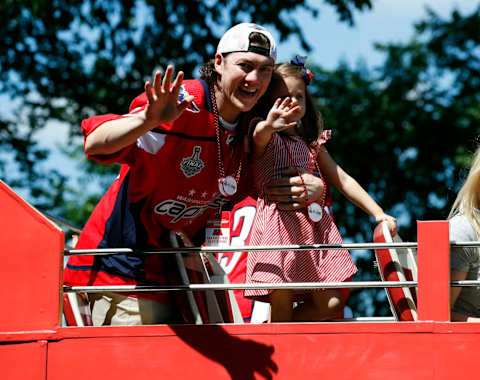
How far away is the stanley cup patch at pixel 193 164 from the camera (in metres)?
3.04

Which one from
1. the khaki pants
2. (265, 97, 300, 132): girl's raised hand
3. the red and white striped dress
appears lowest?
the khaki pants

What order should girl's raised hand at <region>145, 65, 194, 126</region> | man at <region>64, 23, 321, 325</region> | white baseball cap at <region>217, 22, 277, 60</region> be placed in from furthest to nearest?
white baseball cap at <region>217, 22, 277, 60</region>
man at <region>64, 23, 321, 325</region>
girl's raised hand at <region>145, 65, 194, 126</region>

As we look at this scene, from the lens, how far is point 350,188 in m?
3.57

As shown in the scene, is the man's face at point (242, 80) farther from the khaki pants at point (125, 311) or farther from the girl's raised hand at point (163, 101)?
the khaki pants at point (125, 311)

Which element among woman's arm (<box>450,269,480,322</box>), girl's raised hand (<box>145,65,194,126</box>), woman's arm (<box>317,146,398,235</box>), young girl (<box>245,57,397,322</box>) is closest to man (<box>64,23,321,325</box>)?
young girl (<box>245,57,397,322</box>)

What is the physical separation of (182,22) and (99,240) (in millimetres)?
7197

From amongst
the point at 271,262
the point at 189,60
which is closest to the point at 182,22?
the point at 189,60

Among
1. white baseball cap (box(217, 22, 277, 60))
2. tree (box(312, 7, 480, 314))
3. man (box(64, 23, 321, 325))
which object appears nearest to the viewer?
man (box(64, 23, 321, 325))

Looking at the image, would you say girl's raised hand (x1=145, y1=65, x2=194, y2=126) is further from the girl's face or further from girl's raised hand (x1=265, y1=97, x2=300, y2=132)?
the girl's face

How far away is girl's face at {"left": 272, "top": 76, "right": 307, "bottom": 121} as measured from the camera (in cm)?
353

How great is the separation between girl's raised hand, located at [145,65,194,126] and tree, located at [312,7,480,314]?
45.1 feet

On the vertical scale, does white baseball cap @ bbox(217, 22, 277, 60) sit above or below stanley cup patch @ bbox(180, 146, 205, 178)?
above

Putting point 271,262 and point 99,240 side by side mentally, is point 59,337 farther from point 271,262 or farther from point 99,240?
point 271,262

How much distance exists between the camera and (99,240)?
3.17 metres
